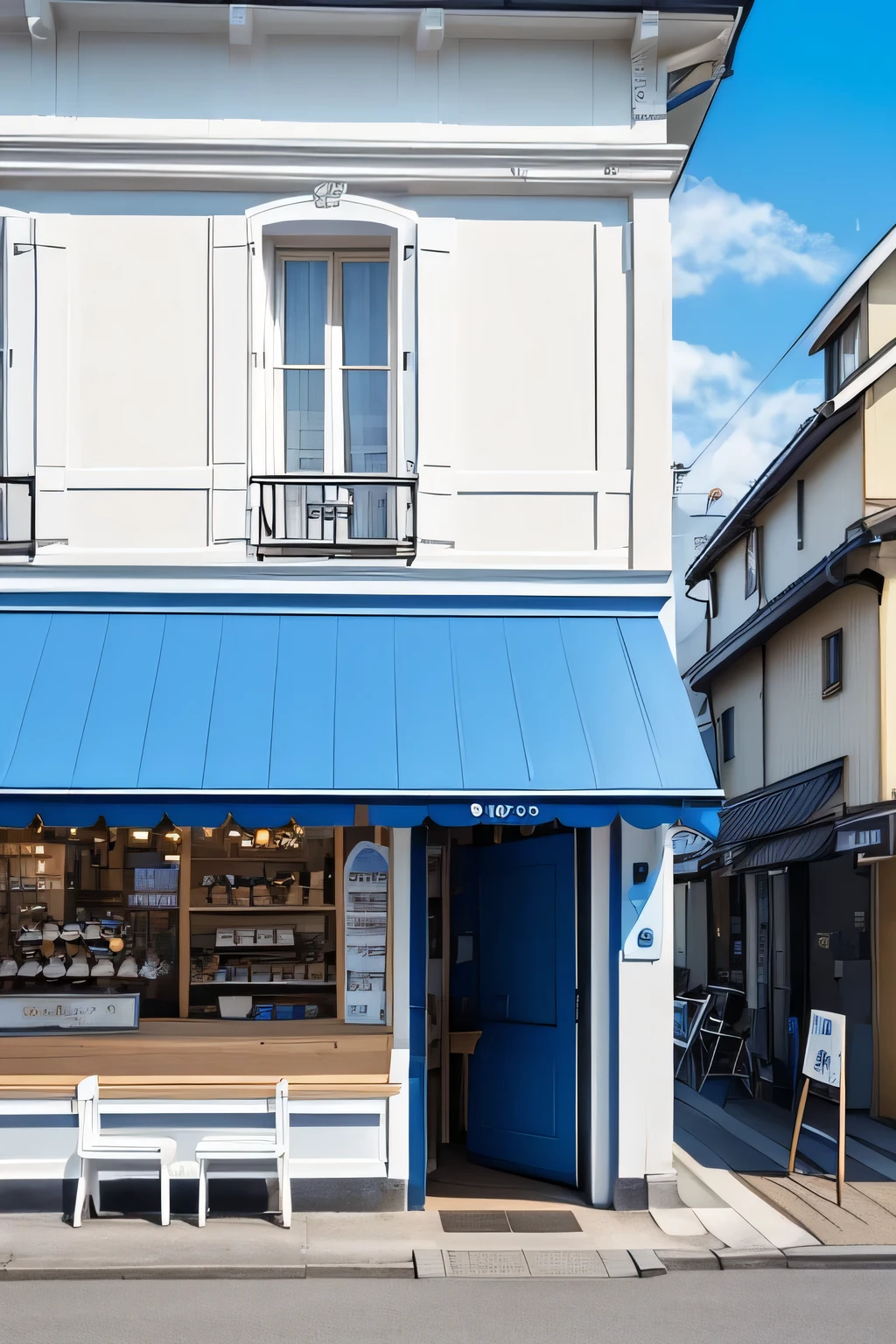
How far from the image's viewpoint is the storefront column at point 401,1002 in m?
8.79

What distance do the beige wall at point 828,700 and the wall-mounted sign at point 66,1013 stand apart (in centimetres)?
809

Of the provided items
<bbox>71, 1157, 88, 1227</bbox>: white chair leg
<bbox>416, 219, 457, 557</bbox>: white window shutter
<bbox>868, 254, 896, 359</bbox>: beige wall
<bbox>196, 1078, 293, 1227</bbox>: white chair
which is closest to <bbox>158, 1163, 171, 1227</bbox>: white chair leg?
<bbox>196, 1078, 293, 1227</bbox>: white chair

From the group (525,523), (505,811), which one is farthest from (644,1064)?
(525,523)

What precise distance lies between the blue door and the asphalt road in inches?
77.9

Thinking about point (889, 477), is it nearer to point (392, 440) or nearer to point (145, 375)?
point (392, 440)

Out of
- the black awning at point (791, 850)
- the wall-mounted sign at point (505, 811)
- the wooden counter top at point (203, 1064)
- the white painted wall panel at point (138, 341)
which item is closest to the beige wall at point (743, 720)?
the black awning at point (791, 850)

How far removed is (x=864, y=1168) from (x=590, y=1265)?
3847 mm

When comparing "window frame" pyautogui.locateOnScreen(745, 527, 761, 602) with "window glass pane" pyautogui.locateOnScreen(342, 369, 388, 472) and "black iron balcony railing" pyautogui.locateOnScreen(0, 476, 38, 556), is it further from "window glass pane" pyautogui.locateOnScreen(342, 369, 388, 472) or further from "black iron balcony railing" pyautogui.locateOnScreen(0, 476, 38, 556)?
"black iron balcony railing" pyautogui.locateOnScreen(0, 476, 38, 556)

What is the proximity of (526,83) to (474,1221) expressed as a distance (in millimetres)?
8545

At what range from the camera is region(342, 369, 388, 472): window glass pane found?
9805 mm

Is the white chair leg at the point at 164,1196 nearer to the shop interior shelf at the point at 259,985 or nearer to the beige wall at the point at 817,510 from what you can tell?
the shop interior shelf at the point at 259,985

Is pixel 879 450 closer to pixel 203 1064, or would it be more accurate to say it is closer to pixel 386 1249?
pixel 203 1064

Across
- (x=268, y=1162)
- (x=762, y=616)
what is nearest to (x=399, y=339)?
(x=268, y=1162)

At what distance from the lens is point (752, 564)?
768 inches
